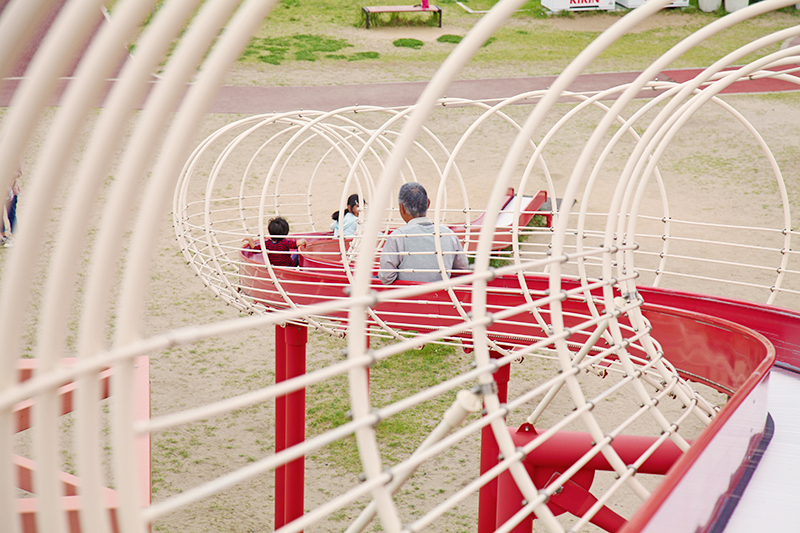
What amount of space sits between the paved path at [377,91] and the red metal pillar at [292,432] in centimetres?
800

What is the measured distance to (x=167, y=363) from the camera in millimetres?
5371

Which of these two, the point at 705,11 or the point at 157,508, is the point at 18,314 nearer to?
the point at 157,508

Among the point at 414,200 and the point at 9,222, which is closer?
the point at 414,200

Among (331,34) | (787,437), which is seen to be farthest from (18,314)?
(331,34)

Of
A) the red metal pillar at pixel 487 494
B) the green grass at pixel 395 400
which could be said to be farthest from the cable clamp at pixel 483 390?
the green grass at pixel 395 400

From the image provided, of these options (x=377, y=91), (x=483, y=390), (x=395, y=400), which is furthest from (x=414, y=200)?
(x=377, y=91)

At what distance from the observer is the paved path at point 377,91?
11484 millimetres

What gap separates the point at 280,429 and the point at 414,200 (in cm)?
158

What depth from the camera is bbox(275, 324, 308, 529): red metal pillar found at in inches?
139

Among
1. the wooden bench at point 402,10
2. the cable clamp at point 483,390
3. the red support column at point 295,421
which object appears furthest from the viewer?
the wooden bench at point 402,10

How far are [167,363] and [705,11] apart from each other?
1632 centimetres

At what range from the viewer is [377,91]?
1227cm

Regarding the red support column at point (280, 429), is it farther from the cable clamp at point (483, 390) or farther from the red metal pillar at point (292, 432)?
the cable clamp at point (483, 390)

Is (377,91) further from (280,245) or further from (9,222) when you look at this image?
(280,245)
